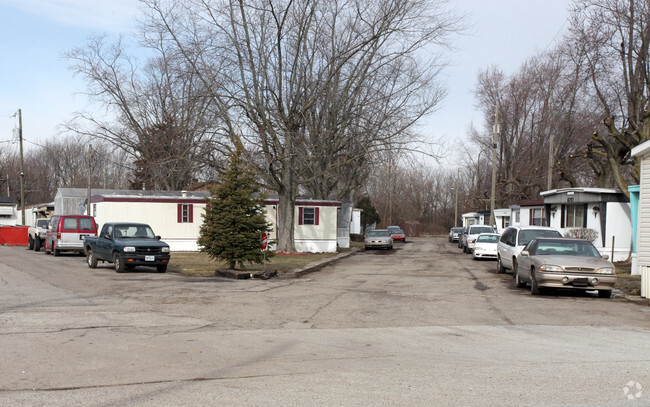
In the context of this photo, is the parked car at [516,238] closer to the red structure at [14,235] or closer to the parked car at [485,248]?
the parked car at [485,248]

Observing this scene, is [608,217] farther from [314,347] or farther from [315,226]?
[314,347]

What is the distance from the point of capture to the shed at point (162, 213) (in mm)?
36312

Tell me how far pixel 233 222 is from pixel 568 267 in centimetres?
1059

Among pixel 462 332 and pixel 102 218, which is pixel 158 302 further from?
pixel 102 218

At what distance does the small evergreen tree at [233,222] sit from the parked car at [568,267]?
885 cm

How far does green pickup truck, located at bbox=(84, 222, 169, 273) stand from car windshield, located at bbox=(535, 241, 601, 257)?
11.9 meters

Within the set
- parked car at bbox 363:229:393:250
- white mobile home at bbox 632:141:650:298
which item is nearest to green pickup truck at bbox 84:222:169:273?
white mobile home at bbox 632:141:650:298

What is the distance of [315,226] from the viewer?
38875mm

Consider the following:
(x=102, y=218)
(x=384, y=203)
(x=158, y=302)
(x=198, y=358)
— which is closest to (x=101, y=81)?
(x=102, y=218)

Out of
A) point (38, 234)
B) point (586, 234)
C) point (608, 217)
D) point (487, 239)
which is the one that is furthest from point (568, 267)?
point (38, 234)

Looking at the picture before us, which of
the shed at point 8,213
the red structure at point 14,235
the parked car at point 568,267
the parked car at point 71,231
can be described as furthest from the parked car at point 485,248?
the shed at point 8,213

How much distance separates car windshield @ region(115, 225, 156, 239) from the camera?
Answer: 2220cm

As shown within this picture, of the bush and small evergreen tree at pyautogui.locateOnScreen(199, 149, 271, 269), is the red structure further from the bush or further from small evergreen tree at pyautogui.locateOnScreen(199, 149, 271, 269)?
the bush

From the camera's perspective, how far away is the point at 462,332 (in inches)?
421
